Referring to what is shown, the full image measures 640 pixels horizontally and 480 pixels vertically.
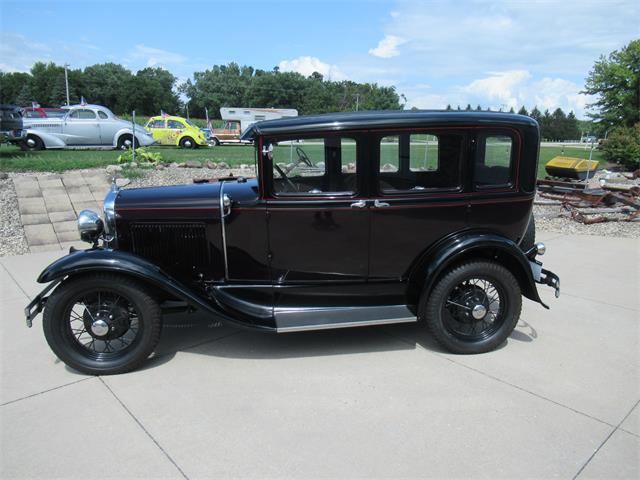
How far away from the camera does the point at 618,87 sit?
27203 millimetres

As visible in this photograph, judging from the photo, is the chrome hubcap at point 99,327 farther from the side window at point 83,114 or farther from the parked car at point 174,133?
A: the parked car at point 174,133

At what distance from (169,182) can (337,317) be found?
677 centimetres

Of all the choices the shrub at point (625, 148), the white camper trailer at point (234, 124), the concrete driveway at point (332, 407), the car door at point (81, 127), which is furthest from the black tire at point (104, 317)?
the shrub at point (625, 148)

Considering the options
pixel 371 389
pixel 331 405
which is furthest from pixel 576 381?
pixel 331 405

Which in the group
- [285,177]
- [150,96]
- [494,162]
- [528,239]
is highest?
[150,96]

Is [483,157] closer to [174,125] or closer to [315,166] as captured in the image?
[315,166]

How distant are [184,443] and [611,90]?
109ft

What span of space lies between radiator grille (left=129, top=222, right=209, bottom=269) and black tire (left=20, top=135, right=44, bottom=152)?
13930mm

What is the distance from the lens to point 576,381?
2967mm

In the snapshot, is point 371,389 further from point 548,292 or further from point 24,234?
point 24,234

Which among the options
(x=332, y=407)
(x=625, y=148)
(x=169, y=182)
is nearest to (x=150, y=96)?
(x=625, y=148)

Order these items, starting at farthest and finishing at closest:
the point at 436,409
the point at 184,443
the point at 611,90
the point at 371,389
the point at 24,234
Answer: the point at 611,90 → the point at 24,234 → the point at 371,389 → the point at 436,409 → the point at 184,443

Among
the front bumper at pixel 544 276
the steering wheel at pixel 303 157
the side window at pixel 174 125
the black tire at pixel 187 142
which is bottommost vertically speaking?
the front bumper at pixel 544 276

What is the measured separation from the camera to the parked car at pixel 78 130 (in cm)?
1451
